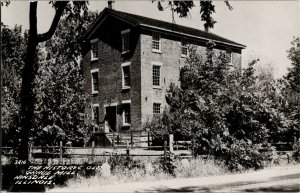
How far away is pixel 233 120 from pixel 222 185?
5.61 m

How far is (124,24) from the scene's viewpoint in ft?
99.2

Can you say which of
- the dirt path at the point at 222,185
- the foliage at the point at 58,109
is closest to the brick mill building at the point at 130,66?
the foliage at the point at 58,109

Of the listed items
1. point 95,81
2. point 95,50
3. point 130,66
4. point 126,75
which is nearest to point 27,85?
point 130,66

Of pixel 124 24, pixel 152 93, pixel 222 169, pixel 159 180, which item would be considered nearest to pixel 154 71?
pixel 152 93

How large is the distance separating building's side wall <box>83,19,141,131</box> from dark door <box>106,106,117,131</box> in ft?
1.38

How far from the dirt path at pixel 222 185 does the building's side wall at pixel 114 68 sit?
1404 centimetres

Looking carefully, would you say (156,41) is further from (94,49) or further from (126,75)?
(94,49)

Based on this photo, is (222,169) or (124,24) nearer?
(222,169)

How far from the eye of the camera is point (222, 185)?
12977 millimetres

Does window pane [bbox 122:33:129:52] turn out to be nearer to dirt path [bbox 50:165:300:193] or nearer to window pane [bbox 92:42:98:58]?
window pane [bbox 92:42:98:58]

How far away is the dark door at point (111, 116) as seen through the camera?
3077cm

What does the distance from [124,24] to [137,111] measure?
670 cm

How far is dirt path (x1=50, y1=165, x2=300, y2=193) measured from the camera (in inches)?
471

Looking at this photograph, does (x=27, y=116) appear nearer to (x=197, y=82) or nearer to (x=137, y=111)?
(x=197, y=82)
